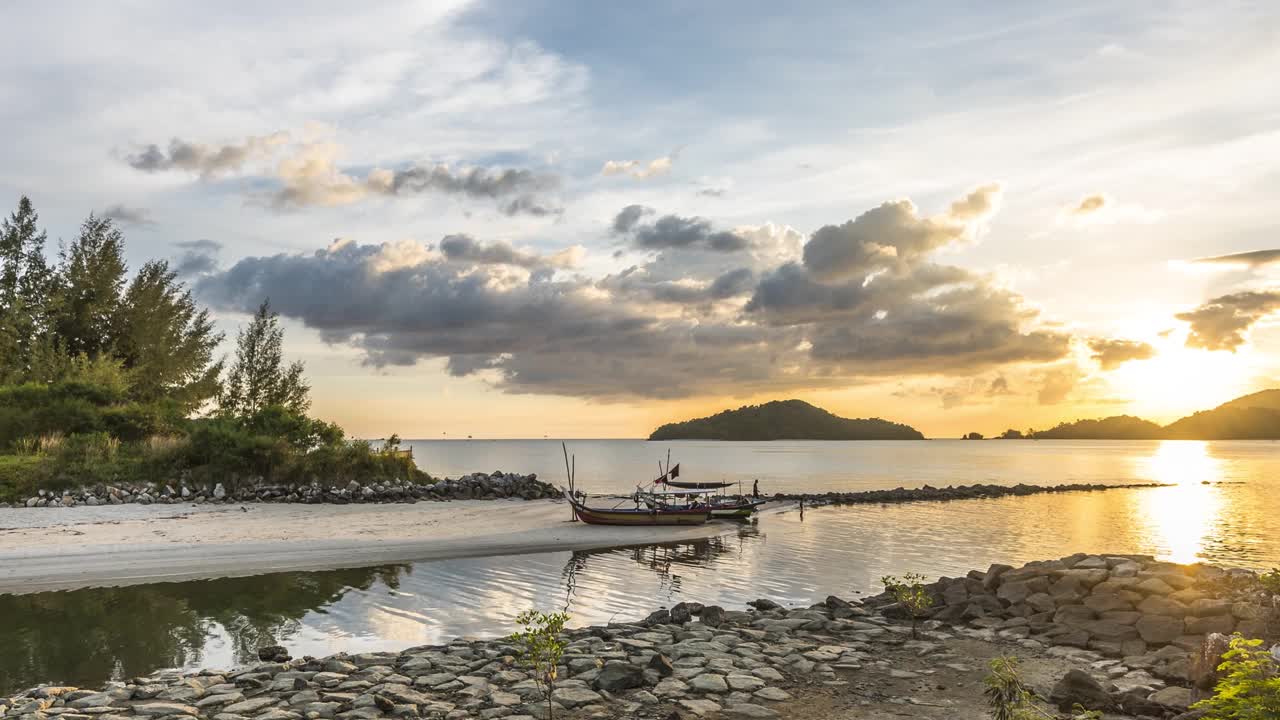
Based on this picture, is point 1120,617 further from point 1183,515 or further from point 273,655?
point 1183,515

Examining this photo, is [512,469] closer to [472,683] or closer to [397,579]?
[397,579]

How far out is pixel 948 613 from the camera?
16906mm

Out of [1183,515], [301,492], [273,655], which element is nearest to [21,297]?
[301,492]

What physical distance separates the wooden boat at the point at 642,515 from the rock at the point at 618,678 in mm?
28103

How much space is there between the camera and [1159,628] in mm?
14477

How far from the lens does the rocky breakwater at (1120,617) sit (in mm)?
11117

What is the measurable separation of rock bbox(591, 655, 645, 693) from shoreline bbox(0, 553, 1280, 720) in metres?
0.03

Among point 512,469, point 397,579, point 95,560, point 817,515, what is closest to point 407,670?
point 397,579

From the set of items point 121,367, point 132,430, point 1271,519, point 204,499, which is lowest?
point 1271,519

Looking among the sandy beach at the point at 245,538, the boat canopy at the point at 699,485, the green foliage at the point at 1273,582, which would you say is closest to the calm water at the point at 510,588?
the sandy beach at the point at 245,538

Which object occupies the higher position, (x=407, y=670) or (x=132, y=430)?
(x=132, y=430)

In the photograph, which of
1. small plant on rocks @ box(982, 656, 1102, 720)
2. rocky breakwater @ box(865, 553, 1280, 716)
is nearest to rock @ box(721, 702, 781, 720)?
small plant on rocks @ box(982, 656, 1102, 720)

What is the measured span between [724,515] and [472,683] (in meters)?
36.2

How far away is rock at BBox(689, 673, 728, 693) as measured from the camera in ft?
37.9
